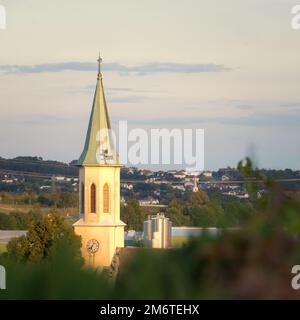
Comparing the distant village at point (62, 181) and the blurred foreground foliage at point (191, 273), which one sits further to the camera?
the distant village at point (62, 181)

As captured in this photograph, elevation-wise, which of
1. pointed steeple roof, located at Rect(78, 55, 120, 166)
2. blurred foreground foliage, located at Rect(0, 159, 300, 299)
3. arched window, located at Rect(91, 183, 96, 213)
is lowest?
arched window, located at Rect(91, 183, 96, 213)

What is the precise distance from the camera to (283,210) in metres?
1.84

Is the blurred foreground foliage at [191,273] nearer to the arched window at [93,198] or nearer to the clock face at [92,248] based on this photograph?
the clock face at [92,248]

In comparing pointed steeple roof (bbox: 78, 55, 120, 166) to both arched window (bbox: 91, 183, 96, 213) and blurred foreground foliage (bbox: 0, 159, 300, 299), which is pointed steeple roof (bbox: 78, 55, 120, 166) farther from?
blurred foreground foliage (bbox: 0, 159, 300, 299)

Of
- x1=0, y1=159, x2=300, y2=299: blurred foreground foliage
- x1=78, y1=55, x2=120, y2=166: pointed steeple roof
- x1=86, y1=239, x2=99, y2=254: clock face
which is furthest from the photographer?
x1=78, y1=55, x2=120, y2=166: pointed steeple roof

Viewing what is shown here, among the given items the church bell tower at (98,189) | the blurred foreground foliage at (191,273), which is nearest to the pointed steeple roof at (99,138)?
the church bell tower at (98,189)

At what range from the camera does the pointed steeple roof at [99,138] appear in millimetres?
53594

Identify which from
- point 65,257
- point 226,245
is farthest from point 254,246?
point 65,257

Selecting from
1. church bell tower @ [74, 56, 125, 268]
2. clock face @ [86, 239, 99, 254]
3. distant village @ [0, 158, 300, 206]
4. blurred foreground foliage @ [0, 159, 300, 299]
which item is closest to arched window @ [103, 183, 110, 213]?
church bell tower @ [74, 56, 125, 268]

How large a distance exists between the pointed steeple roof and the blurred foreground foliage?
51663 millimetres

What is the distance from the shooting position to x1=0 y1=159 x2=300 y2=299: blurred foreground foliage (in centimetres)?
145

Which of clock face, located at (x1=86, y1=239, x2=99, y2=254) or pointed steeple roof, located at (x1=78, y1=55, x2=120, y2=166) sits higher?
pointed steeple roof, located at (x1=78, y1=55, x2=120, y2=166)

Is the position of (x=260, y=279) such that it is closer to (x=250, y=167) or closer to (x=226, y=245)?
(x=226, y=245)

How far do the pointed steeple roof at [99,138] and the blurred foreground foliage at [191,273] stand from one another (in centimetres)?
5166
